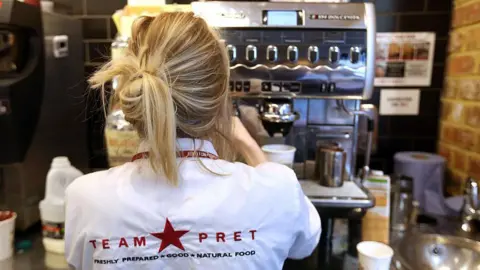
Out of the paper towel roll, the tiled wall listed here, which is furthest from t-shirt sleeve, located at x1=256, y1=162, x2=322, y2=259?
the tiled wall

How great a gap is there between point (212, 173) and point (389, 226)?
758 millimetres

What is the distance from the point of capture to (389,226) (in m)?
1.35

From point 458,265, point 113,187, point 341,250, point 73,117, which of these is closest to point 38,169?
point 73,117

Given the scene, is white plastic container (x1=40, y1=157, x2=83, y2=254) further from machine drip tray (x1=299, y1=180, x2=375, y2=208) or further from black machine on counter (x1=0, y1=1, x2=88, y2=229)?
machine drip tray (x1=299, y1=180, x2=375, y2=208)

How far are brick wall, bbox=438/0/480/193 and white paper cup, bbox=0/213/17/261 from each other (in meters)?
1.27

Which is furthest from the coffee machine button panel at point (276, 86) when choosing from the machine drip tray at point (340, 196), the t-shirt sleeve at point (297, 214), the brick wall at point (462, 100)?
the brick wall at point (462, 100)

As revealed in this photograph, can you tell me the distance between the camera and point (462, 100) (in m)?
1.49

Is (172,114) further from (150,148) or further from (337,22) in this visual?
(337,22)

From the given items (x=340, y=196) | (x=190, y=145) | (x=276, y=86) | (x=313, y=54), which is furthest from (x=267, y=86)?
(x=190, y=145)

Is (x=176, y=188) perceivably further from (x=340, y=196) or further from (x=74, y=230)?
(x=340, y=196)

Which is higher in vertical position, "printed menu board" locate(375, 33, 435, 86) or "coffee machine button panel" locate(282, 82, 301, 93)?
"printed menu board" locate(375, 33, 435, 86)

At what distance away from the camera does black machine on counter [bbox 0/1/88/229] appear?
3.77 feet

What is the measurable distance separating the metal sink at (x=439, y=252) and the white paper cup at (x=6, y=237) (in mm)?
937

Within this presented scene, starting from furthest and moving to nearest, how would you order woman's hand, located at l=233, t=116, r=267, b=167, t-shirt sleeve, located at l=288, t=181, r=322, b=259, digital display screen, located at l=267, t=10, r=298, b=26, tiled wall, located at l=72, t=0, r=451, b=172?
1. tiled wall, located at l=72, t=0, r=451, b=172
2. digital display screen, located at l=267, t=10, r=298, b=26
3. woman's hand, located at l=233, t=116, r=267, b=167
4. t-shirt sleeve, located at l=288, t=181, r=322, b=259
